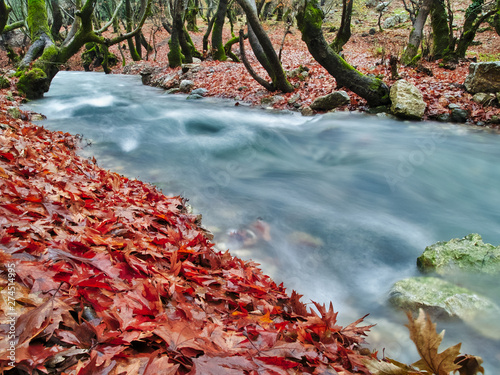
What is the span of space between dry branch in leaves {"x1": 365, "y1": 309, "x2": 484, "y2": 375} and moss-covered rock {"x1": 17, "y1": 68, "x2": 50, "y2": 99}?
12.5 meters

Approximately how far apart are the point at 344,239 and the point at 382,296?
1.08 metres

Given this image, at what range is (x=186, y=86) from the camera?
12148 millimetres

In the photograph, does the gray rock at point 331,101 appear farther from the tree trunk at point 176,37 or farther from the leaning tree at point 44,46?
the tree trunk at point 176,37

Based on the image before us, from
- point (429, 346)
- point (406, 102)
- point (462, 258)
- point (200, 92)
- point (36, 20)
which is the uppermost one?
point (36, 20)

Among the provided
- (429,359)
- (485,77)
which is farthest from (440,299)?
(485,77)

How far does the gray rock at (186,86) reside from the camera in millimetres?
12125

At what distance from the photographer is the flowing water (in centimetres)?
329

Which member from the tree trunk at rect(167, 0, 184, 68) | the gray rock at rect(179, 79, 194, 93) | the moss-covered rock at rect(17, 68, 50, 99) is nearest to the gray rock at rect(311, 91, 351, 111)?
the gray rock at rect(179, 79, 194, 93)

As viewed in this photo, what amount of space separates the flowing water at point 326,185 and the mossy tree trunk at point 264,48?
1579 millimetres

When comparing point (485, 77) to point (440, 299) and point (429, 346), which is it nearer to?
point (440, 299)

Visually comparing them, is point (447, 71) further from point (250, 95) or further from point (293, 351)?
point (293, 351)

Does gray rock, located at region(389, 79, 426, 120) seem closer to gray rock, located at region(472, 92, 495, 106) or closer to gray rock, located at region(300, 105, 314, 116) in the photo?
gray rock, located at region(472, 92, 495, 106)

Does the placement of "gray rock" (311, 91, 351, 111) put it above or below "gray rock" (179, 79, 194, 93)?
below

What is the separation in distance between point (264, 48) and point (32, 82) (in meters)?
8.00
